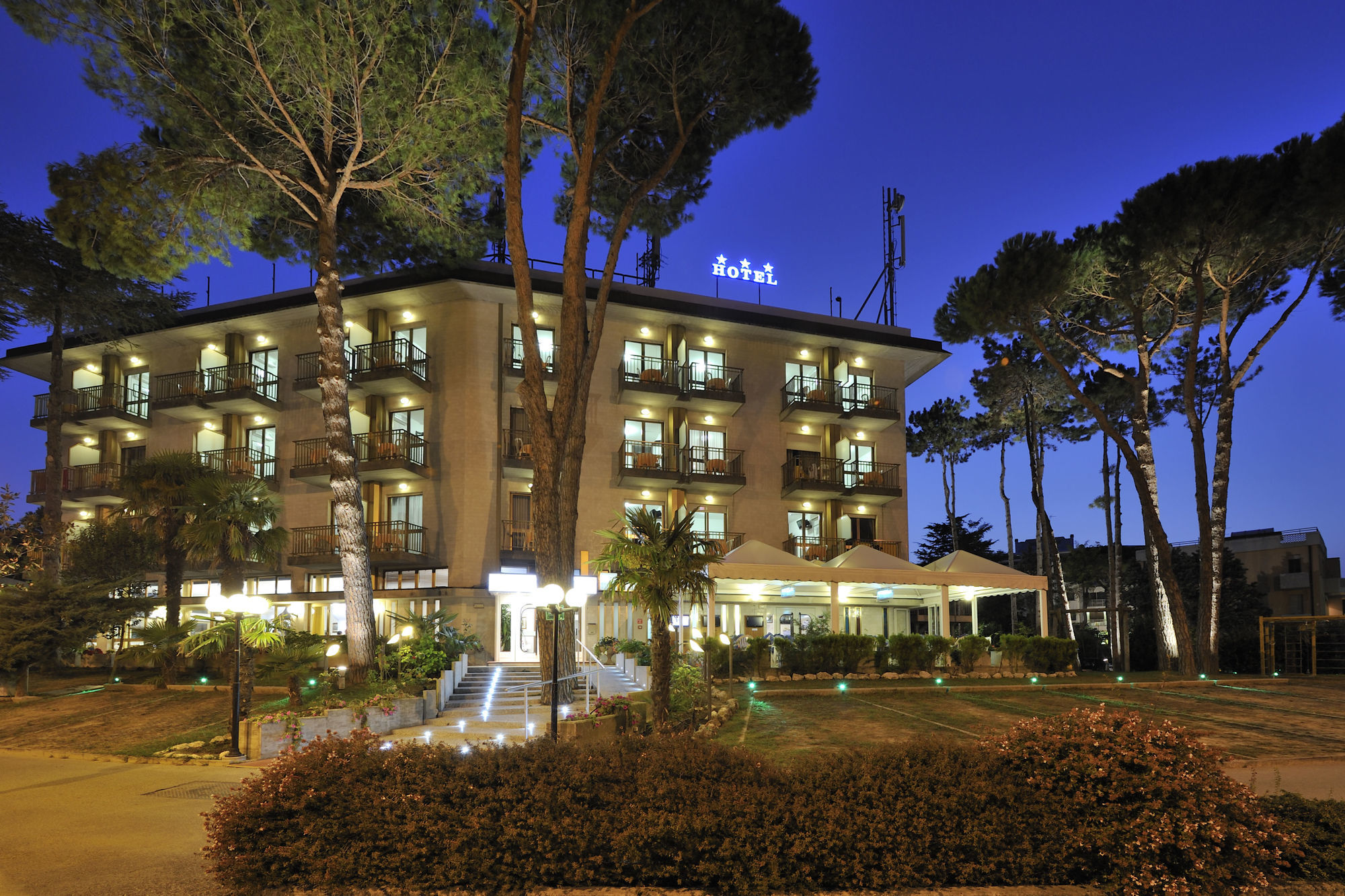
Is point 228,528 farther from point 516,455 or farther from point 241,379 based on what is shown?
point 241,379

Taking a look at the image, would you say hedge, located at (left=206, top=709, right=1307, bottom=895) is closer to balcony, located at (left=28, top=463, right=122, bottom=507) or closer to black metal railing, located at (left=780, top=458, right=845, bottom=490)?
black metal railing, located at (left=780, top=458, right=845, bottom=490)

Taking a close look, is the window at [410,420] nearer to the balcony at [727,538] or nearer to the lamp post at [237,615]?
the balcony at [727,538]

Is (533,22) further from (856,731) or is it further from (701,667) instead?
(856,731)

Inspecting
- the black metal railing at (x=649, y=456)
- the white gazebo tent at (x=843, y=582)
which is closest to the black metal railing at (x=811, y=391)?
the black metal railing at (x=649, y=456)

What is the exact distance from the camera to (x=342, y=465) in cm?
1927

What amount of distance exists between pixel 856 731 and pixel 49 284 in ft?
95.1

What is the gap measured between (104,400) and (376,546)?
46.3 ft

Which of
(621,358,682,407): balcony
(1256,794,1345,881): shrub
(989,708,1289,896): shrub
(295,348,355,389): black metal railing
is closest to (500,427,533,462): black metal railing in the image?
(621,358,682,407): balcony

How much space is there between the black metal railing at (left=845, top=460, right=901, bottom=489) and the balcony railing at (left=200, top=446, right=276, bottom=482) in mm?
20380

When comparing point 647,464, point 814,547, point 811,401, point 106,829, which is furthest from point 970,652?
point 106,829

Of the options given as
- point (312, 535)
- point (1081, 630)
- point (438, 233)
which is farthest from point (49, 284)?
point (1081, 630)

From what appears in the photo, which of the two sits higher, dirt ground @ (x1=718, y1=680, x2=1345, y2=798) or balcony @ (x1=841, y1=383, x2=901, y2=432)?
balcony @ (x1=841, y1=383, x2=901, y2=432)

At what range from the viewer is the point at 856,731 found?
12.8m

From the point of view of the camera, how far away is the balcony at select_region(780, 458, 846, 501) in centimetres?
3111
